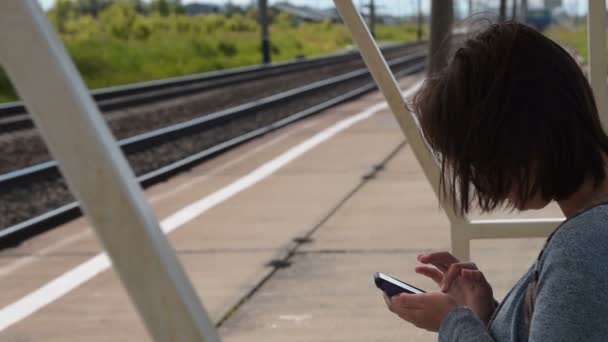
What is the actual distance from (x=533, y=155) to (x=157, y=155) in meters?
11.3

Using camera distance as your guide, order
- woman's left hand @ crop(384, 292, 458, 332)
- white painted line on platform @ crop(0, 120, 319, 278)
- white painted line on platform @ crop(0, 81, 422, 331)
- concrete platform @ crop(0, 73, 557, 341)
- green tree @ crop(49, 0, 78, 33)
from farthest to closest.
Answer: green tree @ crop(49, 0, 78, 33), white painted line on platform @ crop(0, 120, 319, 278), white painted line on platform @ crop(0, 81, 422, 331), concrete platform @ crop(0, 73, 557, 341), woman's left hand @ crop(384, 292, 458, 332)

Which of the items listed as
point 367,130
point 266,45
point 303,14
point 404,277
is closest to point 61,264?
point 404,277

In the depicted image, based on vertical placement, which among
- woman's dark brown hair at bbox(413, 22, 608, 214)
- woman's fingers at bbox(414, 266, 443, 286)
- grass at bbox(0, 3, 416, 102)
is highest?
woman's dark brown hair at bbox(413, 22, 608, 214)

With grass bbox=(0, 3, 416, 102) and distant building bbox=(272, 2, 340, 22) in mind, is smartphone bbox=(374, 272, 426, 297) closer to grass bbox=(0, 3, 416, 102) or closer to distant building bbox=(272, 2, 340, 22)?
grass bbox=(0, 3, 416, 102)

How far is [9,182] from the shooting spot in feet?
31.3

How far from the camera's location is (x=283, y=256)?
6.37 metres

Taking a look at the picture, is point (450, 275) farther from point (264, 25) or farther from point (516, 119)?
point (264, 25)

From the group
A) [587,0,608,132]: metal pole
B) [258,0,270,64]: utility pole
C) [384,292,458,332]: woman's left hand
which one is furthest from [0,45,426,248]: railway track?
[258,0,270,64]: utility pole

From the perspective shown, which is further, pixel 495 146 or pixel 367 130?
pixel 367 130

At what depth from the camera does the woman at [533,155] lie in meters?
1.38

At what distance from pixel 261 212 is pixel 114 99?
44.7 feet

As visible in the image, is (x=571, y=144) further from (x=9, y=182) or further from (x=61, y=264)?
(x=9, y=182)

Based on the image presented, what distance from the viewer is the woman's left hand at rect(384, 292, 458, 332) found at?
5.61ft

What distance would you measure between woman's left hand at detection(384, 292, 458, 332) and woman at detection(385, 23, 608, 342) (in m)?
0.06
